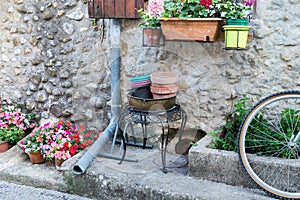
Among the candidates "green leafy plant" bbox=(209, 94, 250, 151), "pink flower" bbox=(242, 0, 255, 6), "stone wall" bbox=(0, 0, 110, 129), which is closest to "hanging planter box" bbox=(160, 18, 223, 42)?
"pink flower" bbox=(242, 0, 255, 6)

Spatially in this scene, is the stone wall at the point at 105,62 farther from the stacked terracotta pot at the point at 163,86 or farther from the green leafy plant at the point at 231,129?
the stacked terracotta pot at the point at 163,86

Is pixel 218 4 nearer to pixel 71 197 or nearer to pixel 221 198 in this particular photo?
pixel 221 198

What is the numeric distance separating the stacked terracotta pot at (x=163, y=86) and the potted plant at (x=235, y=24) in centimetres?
59

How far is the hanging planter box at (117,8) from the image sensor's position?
11.1 ft

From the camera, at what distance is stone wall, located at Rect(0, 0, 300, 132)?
310cm

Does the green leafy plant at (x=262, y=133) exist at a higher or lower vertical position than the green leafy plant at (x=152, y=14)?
lower

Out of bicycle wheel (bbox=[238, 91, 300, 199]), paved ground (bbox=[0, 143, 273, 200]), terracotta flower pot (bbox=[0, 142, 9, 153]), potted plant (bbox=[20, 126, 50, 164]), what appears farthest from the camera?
terracotta flower pot (bbox=[0, 142, 9, 153])

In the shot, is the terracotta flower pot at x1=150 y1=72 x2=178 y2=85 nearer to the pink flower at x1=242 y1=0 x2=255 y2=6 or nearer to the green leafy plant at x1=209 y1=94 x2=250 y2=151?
the green leafy plant at x1=209 y1=94 x2=250 y2=151

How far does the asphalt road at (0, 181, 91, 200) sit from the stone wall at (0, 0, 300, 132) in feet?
3.24

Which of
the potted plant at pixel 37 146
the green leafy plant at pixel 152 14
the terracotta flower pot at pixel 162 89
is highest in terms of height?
the green leafy plant at pixel 152 14

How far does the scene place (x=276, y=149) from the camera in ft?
9.48

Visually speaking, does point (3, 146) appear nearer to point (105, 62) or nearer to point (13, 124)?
point (13, 124)

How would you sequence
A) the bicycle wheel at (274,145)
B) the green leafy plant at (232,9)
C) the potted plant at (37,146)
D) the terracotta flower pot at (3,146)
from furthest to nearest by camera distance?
the terracotta flower pot at (3,146) → the potted plant at (37,146) → the green leafy plant at (232,9) → the bicycle wheel at (274,145)

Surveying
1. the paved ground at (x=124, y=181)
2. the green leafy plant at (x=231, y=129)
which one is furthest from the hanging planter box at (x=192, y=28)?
the paved ground at (x=124, y=181)
